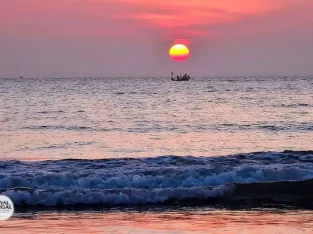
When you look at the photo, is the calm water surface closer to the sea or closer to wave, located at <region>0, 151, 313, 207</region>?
the sea

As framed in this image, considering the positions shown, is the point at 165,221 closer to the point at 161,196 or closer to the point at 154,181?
the point at 161,196

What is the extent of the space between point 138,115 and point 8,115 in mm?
8353

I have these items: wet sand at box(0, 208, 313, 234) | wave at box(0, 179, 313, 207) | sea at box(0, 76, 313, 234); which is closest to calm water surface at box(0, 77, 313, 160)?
sea at box(0, 76, 313, 234)

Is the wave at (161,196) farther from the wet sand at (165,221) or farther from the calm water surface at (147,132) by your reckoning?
the calm water surface at (147,132)

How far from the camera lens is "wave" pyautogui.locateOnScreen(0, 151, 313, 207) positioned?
1409cm

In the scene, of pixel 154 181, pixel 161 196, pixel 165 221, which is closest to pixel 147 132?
pixel 154 181

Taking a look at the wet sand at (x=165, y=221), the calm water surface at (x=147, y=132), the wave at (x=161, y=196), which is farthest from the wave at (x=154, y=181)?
the calm water surface at (x=147, y=132)

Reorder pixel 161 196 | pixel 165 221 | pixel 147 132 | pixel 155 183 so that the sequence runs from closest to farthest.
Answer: pixel 165 221
pixel 161 196
pixel 155 183
pixel 147 132

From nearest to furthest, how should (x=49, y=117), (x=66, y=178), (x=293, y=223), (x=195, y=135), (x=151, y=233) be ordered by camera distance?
(x=151, y=233) → (x=293, y=223) → (x=66, y=178) → (x=195, y=135) → (x=49, y=117)

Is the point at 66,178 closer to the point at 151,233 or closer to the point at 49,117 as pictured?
the point at 151,233

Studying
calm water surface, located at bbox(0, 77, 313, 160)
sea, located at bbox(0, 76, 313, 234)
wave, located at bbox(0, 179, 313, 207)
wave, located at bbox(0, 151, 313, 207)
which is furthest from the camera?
calm water surface, located at bbox(0, 77, 313, 160)

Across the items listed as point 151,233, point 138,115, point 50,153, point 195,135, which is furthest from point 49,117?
point 151,233

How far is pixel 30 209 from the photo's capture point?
1332 centimetres

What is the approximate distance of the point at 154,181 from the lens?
1589 cm
